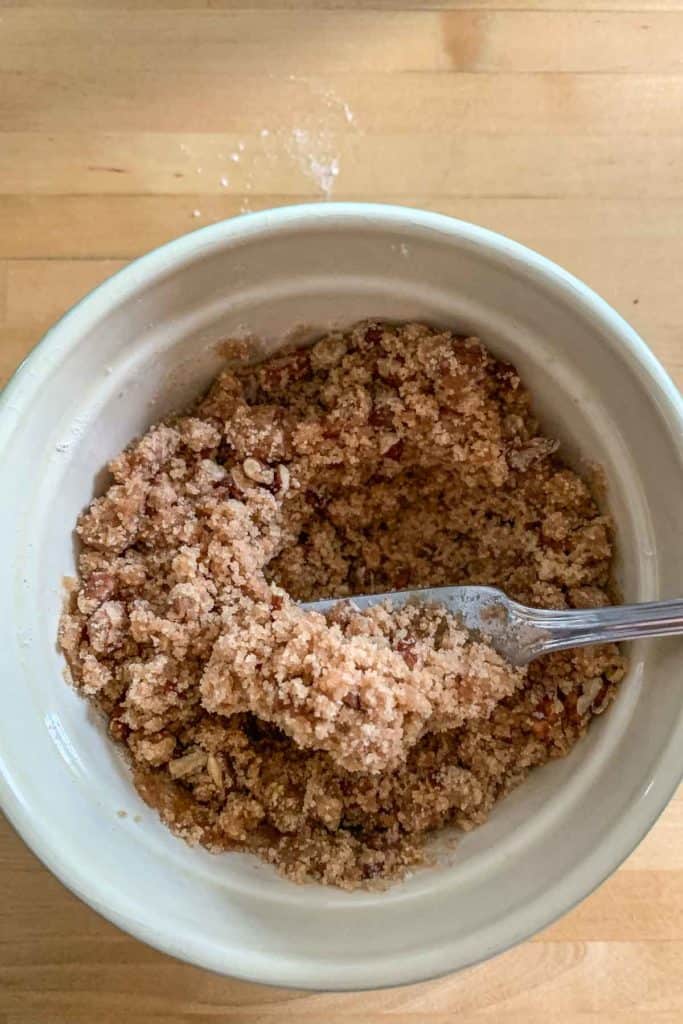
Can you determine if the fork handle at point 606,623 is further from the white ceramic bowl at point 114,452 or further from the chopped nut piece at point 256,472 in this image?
the chopped nut piece at point 256,472

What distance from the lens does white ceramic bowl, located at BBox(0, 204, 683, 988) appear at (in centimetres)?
76

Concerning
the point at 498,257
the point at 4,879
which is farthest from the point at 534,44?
the point at 4,879

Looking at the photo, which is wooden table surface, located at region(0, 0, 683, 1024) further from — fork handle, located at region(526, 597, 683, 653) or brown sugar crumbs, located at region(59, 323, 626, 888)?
fork handle, located at region(526, 597, 683, 653)

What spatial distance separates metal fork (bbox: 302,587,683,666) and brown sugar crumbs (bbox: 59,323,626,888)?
0.06 feet

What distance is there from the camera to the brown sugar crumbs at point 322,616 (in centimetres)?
82

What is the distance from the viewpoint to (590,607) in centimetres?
87

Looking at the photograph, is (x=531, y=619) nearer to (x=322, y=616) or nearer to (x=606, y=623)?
(x=606, y=623)

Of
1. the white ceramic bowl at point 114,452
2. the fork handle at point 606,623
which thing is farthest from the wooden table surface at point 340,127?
the fork handle at point 606,623

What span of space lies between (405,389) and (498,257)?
0.52 ft

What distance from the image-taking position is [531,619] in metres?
0.84

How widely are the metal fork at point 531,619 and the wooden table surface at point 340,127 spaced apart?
0.38 metres

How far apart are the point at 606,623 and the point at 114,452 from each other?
0.51 m

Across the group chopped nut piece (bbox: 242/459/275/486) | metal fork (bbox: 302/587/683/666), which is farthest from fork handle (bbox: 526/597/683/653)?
chopped nut piece (bbox: 242/459/275/486)

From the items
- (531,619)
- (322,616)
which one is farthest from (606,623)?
(322,616)
